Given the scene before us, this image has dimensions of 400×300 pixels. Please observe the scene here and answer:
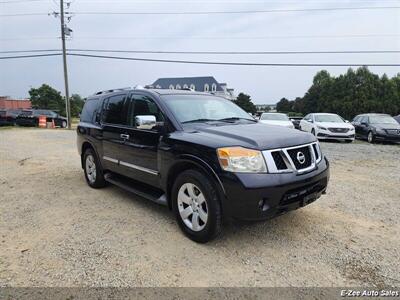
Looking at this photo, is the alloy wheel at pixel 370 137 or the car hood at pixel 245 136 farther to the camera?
the alloy wheel at pixel 370 137

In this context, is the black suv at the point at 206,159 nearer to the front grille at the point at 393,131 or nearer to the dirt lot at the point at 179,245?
the dirt lot at the point at 179,245

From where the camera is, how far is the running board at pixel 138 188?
452cm

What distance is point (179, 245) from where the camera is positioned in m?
3.88

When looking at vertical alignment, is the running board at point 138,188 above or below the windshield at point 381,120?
below

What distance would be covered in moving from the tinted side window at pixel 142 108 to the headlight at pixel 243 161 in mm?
1333

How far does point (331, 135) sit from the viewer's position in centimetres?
1558

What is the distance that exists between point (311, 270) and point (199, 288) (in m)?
1.12

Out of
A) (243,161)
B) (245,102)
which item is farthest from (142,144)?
(245,102)

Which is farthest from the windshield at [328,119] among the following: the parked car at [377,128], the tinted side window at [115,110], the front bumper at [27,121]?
the front bumper at [27,121]

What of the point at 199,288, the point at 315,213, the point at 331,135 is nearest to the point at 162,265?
the point at 199,288

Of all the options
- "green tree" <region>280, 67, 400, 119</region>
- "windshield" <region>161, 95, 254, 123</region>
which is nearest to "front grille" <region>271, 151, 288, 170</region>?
"windshield" <region>161, 95, 254, 123</region>

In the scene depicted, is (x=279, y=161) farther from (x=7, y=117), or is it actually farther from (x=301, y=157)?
(x=7, y=117)

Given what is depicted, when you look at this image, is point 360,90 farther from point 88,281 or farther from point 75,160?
point 88,281

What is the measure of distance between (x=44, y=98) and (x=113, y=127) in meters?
55.6
